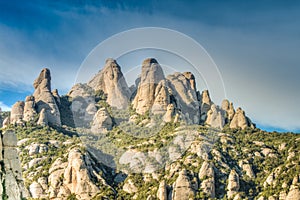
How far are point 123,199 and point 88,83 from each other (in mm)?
48408

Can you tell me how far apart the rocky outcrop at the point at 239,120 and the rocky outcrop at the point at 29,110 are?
35.5m

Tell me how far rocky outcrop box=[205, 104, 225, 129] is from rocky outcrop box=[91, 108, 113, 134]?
58.2ft

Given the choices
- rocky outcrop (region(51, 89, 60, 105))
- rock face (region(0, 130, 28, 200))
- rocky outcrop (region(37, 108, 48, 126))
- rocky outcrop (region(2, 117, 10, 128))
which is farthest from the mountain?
rock face (region(0, 130, 28, 200))

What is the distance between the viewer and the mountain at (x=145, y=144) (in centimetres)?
6147

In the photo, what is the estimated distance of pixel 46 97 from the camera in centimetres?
8931

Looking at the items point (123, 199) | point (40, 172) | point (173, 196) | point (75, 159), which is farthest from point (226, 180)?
point (40, 172)

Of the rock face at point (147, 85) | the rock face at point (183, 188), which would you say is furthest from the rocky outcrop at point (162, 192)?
the rock face at point (147, 85)

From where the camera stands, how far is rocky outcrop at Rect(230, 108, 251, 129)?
8719 cm

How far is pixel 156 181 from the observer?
6397 cm

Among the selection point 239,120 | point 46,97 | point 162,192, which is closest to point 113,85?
point 46,97

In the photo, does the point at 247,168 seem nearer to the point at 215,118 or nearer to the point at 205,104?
the point at 215,118

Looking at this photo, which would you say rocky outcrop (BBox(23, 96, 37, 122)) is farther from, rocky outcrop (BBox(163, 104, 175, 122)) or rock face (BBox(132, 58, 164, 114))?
rocky outcrop (BBox(163, 104, 175, 122))

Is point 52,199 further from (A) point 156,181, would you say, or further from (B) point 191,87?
(B) point 191,87

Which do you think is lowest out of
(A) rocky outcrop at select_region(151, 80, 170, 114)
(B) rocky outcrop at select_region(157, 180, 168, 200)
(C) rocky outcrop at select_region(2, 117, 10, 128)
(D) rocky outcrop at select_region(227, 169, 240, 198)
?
(B) rocky outcrop at select_region(157, 180, 168, 200)
